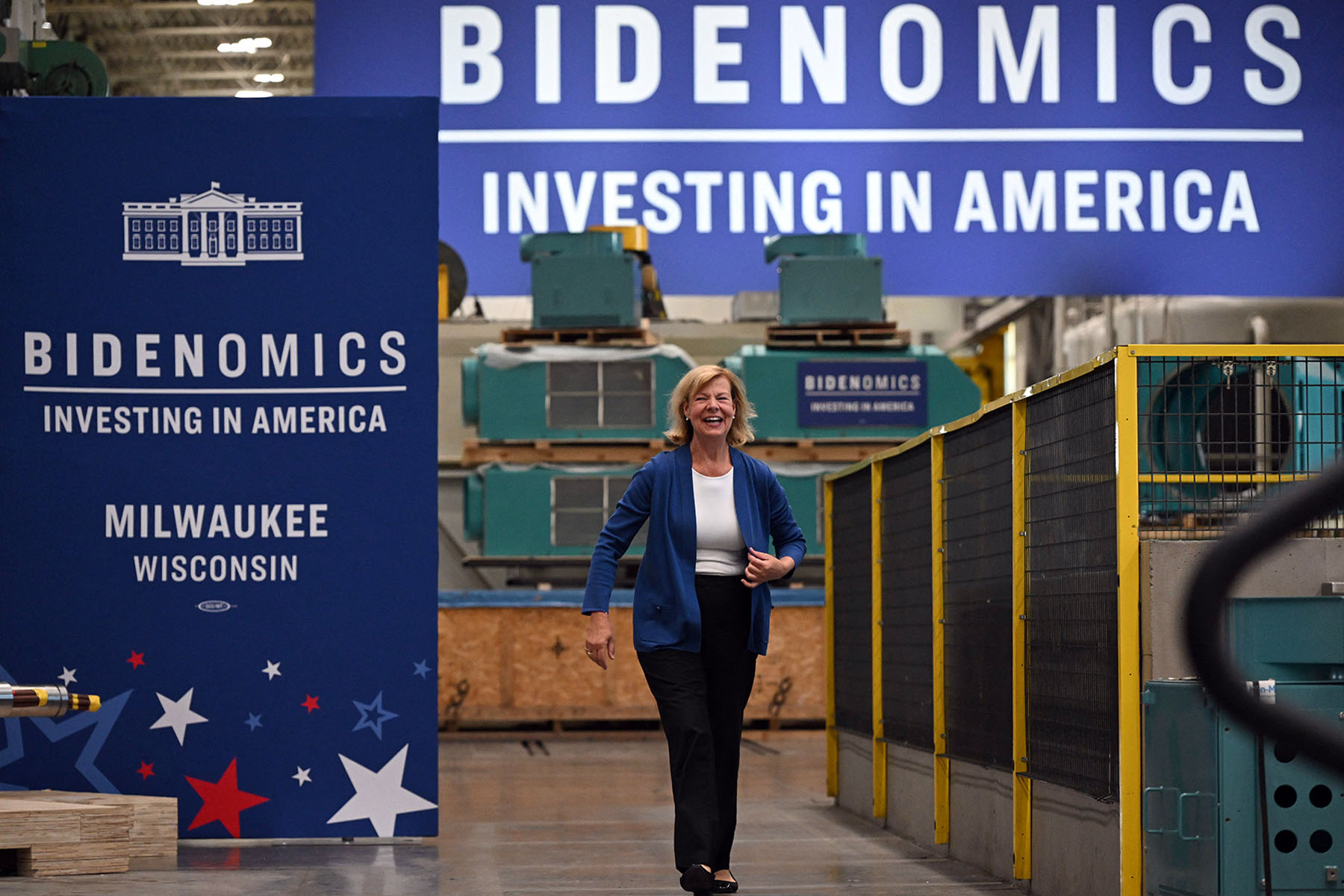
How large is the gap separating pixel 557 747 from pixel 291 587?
602 cm

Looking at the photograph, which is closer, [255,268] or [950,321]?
[255,268]

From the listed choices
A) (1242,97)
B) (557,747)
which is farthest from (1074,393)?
(1242,97)

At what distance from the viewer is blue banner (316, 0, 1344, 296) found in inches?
593

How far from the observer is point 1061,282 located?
15133mm

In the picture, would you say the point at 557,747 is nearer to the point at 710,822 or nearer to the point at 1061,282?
the point at 1061,282

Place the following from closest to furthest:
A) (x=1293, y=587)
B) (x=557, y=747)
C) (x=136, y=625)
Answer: (x=1293, y=587), (x=136, y=625), (x=557, y=747)

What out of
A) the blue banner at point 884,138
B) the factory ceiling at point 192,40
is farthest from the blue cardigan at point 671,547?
the factory ceiling at point 192,40

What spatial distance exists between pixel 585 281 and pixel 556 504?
1.82m

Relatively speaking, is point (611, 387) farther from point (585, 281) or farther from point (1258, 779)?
point (1258, 779)

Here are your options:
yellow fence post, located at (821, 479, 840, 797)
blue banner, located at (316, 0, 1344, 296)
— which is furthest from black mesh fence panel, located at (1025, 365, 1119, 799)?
blue banner, located at (316, 0, 1344, 296)

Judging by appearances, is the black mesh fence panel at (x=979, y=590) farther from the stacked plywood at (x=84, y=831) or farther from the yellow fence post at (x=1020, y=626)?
the stacked plywood at (x=84, y=831)

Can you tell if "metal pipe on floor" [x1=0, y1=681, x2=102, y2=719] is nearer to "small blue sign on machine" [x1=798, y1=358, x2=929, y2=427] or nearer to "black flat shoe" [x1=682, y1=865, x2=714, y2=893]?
"black flat shoe" [x1=682, y1=865, x2=714, y2=893]

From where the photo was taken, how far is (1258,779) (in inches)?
150

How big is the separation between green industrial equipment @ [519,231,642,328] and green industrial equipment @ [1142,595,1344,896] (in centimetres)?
949
